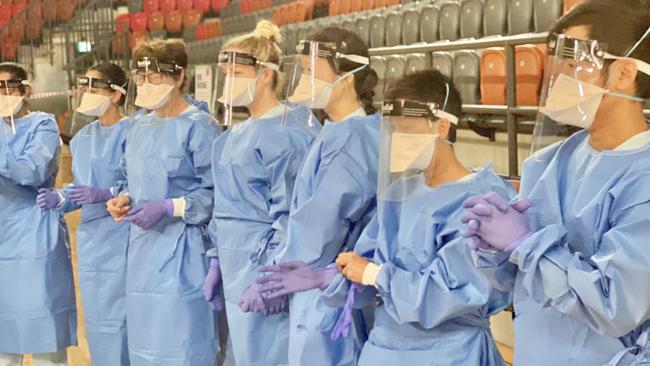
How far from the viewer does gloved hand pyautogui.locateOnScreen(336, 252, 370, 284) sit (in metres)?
1.93

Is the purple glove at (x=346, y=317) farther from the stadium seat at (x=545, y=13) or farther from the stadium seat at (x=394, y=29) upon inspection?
the stadium seat at (x=394, y=29)

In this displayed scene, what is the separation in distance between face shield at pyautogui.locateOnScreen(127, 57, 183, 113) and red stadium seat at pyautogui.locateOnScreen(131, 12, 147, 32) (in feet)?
32.4

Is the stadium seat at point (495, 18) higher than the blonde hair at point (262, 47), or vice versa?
the stadium seat at point (495, 18)

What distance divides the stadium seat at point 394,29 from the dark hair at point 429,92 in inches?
181

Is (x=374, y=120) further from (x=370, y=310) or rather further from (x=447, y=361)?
(x=447, y=361)

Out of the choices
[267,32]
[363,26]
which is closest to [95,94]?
[267,32]

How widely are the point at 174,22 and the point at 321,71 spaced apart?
10912 millimetres

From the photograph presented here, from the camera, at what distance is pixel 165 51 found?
3.14m

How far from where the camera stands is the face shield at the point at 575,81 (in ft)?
4.85

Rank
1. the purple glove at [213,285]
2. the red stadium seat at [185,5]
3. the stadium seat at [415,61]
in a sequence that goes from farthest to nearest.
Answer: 1. the red stadium seat at [185,5]
2. the stadium seat at [415,61]
3. the purple glove at [213,285]

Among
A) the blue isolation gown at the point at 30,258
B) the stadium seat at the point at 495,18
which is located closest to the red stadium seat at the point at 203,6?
the stadium seat at the point at 495,18

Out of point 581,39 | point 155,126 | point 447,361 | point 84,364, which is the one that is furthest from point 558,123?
point 84,364

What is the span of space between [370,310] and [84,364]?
87.8 inches

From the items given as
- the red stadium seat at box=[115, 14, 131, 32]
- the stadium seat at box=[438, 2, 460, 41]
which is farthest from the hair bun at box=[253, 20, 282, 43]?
the red stadium seat at box=[115, 14, 131, 32]
